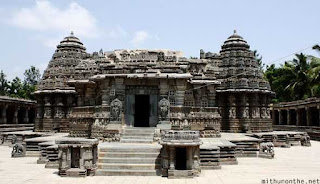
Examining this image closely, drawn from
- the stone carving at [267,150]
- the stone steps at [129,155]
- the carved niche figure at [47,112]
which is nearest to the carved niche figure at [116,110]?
the stone steps at [129,155]

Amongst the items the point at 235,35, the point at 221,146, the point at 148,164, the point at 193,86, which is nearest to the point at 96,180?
the point at 148,164

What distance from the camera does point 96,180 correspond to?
1186 centimetres

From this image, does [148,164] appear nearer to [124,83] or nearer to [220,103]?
[124,83]

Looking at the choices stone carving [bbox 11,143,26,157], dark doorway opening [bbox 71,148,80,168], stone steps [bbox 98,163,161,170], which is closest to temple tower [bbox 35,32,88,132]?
stone carving [bbox 11,143,26,157]

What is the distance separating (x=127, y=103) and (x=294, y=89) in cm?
3009

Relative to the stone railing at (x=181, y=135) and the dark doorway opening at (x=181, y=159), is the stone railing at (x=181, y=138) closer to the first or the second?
the stone railing at (x=181, y=135)

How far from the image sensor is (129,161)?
13484mm

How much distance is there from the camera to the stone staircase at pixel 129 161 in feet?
42.0

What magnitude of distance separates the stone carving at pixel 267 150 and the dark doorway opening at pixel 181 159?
6.85m

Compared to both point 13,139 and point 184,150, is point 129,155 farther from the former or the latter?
point 13,139

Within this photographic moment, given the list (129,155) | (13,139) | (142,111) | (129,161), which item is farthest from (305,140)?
(13,139)

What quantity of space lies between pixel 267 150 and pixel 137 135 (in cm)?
743

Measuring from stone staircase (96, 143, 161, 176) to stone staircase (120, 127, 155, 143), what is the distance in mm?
2267

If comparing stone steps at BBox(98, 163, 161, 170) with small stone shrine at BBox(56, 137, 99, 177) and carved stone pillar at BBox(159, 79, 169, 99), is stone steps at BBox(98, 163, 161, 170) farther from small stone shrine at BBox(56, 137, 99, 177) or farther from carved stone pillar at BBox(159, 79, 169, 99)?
carved stone pillar at BBox(159, 79, 169, 99)
